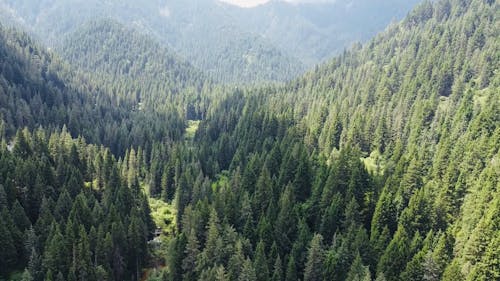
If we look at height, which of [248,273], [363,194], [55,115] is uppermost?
[55,115]

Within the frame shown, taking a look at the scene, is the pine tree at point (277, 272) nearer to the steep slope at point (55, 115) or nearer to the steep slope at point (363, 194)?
the steep slope at point (363, 194)

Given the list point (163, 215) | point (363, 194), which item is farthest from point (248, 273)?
point (163, 215)

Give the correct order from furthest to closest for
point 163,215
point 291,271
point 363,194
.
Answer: point 163,215, point 363,194, point 291,271

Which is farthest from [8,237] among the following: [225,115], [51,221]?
[225,115]

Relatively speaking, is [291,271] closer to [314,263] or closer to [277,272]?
[277,272]

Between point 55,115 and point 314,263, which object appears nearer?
point 314,263

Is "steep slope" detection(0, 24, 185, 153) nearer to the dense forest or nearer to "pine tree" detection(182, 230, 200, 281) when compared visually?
the dense forest

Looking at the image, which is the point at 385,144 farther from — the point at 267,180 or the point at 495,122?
the point at 267,180

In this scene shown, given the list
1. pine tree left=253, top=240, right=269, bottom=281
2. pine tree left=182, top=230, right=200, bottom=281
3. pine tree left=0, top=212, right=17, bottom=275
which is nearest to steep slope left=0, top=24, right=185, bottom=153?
pine tree left=0, top=212, right=17, bottom=275

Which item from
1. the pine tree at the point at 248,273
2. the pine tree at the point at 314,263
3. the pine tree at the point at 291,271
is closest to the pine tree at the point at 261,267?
the pine tree at the point at 248,273
